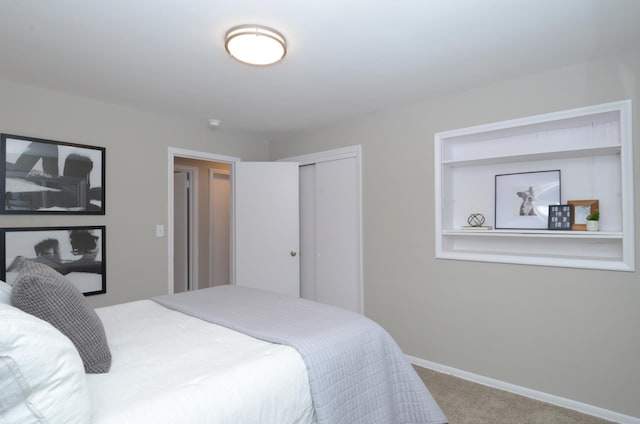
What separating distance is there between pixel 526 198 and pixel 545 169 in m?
0.25

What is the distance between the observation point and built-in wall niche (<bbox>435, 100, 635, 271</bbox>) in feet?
7.72

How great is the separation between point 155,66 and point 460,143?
8.25 ft

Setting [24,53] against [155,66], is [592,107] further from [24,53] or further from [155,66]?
[24,53]

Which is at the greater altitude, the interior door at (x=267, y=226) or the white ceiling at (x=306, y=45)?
the white ceiling at (x=306, y=45)

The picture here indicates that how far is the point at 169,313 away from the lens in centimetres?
214

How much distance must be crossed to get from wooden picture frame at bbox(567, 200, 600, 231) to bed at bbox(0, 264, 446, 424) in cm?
166

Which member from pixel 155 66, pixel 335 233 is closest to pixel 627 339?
pixel 335 233

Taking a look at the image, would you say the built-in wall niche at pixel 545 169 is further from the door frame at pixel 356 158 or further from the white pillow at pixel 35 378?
the white pillow at pixel 35 378

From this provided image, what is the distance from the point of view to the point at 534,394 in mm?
2615

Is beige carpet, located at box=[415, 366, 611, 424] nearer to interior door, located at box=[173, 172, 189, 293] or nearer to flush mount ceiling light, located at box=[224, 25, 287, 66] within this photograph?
flush mount ceiling light, located at box=[224, 25, 287, 66]

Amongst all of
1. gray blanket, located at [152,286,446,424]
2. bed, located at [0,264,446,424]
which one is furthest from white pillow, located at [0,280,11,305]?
gray blanket, located at [152,286,446,424]

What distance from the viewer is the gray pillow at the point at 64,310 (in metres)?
1.25

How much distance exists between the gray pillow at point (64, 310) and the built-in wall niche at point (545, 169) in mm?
2565

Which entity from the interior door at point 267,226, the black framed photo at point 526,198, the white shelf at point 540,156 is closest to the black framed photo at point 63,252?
the interior door at point 267,226
